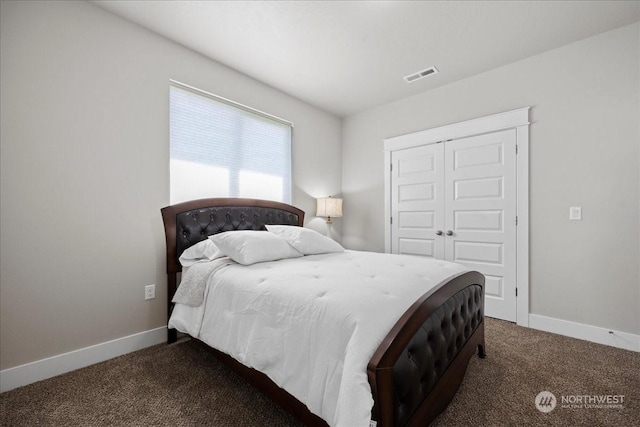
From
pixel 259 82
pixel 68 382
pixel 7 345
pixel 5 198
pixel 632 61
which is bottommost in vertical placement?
pixel 68 382

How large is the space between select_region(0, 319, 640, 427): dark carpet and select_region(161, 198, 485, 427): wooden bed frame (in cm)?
13

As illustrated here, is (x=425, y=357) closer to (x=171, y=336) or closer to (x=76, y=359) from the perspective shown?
(x=171, y=336)

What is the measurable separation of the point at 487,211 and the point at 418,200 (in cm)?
79

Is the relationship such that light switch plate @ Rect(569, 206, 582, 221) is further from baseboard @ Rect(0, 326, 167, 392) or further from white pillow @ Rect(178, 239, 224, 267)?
baseboard @ Rect(0, 326, 167, 392)

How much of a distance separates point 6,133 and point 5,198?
41 centimetres

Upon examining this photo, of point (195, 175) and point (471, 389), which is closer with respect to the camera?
point (471, 389)

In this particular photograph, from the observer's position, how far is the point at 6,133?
5.75 feet

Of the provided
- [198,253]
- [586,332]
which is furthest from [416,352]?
[586,332]

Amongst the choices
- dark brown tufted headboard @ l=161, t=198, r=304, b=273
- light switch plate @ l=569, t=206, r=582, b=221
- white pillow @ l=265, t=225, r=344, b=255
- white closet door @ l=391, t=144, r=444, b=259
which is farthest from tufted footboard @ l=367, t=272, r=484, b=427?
dark brown tufted headboard @ l=161, t=198, r=304, b=273

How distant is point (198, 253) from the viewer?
2.38m

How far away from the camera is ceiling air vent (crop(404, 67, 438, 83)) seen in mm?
3062

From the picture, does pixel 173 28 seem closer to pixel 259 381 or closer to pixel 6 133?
pixel 6 133

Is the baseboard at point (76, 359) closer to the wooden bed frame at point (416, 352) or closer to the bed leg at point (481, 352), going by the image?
the wooden bed frame at point (416, 352)

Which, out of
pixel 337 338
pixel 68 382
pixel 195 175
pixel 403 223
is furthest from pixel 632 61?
pixel 68 382
